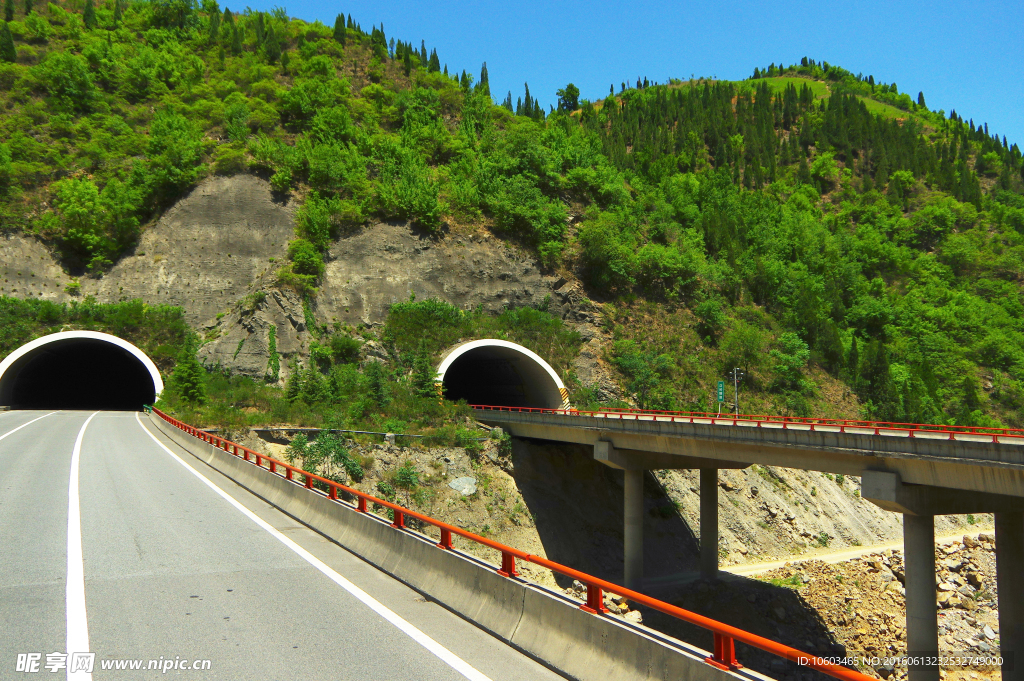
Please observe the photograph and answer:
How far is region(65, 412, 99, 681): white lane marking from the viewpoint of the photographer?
20.1 feet

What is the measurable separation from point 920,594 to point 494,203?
159ft

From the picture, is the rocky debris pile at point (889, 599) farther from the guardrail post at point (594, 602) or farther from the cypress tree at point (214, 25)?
the cypress tree at point (214, 25)

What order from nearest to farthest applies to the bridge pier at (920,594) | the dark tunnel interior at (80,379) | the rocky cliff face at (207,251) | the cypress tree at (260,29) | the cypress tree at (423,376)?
the bridge pier at (920,594) → the cypress tree at (423,376) → the dark tunnel interior at (80,379) → the rocky cliff face at (207,251) → the cypress tree at (260,29)

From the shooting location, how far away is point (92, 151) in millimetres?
57375

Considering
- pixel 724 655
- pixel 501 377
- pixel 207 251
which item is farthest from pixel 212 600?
pixel 207 251

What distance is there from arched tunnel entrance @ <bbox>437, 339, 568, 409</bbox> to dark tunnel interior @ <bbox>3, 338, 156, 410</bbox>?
26376 millimetres

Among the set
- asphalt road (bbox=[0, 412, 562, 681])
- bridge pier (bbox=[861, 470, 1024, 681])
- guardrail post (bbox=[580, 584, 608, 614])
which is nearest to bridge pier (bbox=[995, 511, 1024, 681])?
bridge pier (bbox=[861, 470, 1024, 681])

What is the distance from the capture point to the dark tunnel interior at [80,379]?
48.3 meters

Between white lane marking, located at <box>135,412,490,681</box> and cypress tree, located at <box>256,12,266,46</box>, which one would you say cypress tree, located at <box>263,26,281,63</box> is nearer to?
cypress tree, located at <box>256,12,266,46</box>

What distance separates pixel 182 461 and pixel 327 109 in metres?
51.8

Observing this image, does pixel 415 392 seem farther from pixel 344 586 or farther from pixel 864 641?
pixel 344 586

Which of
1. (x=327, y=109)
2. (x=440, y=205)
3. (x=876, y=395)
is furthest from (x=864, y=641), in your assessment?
(x=327, y=109)

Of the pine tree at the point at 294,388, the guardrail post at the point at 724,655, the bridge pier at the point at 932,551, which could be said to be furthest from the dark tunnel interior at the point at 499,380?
the guardrail post at the point at 724,655

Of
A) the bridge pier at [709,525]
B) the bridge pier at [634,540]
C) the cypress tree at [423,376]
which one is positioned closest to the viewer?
the bridge pier at [634,540]
